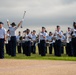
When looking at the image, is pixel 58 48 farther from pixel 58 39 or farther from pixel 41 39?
pixel 41 39

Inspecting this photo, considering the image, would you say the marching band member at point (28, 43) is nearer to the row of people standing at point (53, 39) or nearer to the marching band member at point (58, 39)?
the row of people standing at point (53, 39)

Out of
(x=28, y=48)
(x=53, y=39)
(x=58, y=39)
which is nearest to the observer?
(x=58, y=39)

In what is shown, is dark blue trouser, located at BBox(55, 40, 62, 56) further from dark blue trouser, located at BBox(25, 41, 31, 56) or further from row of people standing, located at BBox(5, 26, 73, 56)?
dark blue trouser, located at BBox(25, 41, 31, 56)

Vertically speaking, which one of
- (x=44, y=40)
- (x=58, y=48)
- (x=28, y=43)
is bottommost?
(x=58, y=48)

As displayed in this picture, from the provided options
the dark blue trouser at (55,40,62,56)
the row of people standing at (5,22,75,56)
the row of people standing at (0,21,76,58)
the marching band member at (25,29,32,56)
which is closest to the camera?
the row of people standing at (0,21,76,58)

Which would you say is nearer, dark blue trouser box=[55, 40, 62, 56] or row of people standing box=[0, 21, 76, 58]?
row of people standing box=[0, 21, 76, 58]

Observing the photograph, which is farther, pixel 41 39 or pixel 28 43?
pixel 28 43

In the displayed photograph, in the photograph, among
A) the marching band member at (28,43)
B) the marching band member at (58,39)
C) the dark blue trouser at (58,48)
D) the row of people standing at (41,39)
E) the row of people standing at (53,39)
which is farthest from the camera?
the marching band member at (28,43)

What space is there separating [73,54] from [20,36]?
19.2ft

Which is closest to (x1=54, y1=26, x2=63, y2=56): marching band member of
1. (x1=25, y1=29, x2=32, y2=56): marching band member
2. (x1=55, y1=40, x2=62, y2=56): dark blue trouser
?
(x1=55, y1=40, x2=62, y2=56): dark blue trouser

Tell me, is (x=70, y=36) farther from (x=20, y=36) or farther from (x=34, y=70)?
(x=34, y=70)

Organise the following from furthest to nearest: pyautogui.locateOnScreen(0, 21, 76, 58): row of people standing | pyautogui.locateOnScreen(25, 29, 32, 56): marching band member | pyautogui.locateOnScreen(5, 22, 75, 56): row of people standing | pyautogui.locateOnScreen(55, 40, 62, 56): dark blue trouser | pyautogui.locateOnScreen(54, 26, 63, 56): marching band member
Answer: pyautogui.locateOnScreen(25, 29, 32, 56): marching band member
pyautogui.locateOnScreen(55, 40, 62, 56): dark blue trouser
pyautogui.locateOnScreen(5, 22, 75, 56): row of people standing
pyautogui.locateOnScreen(54, 26, 63, 56): marching band member
pyautogui.locateOnScreen(0, 21, 76, 58): row of people standing

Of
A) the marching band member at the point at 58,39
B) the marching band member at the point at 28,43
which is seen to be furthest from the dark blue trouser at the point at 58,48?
the marching band member at the point at 28,43

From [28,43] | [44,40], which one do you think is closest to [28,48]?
[28,43]
